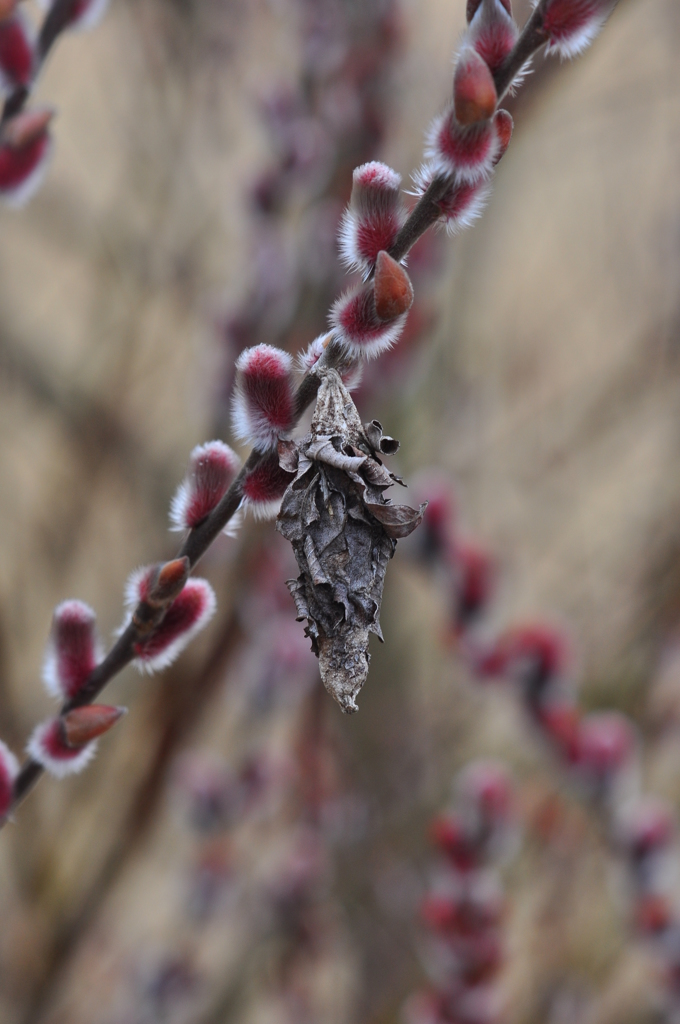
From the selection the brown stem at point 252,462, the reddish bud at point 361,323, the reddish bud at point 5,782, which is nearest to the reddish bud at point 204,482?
the brown stem at point 252,462

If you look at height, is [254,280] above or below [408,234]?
above

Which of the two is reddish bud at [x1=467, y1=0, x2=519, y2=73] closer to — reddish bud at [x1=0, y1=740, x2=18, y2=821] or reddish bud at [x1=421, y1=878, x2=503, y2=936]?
reddish bud at [x1=0, y1=740, x2=18, y2=821]

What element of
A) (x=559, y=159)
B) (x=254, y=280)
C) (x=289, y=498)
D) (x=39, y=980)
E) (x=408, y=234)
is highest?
(x=559, y=159)

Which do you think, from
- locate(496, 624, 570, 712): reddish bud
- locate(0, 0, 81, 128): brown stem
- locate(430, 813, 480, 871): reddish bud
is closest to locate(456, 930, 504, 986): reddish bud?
locate(430, 813, 480, 871): reddish bud

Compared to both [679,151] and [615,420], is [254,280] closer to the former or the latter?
[615,420]

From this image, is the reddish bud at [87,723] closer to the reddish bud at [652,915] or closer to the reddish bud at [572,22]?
the reddish bud at [572,22]

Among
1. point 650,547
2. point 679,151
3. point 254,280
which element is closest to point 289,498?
point 254,280
